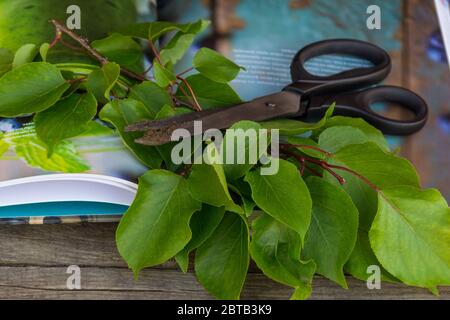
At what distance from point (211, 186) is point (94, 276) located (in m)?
0.10

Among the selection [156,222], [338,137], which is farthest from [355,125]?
[156,222]

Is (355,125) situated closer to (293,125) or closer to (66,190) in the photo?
(293,125)

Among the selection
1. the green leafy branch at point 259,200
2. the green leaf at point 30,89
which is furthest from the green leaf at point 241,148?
the green leaf at point 30,89

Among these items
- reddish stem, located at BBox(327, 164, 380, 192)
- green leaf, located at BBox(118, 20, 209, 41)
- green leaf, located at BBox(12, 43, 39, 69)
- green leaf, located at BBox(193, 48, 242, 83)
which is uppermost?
green leaf, located at BBox(118, 20, 209, 41)

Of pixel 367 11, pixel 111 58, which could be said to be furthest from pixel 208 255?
pixel 367 11

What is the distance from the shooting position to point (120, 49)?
0.38 m

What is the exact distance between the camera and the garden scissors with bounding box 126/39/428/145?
14.3 inches

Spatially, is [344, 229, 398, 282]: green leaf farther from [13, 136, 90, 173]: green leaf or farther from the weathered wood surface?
[13, 136, 90, 173]: green leaf

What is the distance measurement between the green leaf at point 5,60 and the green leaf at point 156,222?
0.46ft

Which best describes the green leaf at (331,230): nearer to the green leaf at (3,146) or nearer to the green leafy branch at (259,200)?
the green leafy branch at (259,200)

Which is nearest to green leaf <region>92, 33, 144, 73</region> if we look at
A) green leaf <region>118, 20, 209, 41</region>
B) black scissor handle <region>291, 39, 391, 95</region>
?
green leaf <region>118, 20, 209, 41</region>

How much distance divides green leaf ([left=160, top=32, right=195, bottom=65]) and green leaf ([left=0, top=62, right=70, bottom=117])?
0.08 m

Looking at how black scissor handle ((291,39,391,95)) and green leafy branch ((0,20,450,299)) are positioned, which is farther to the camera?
black scissor handle ((291,39,391,95))

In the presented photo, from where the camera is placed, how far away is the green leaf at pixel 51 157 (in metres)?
0.32
